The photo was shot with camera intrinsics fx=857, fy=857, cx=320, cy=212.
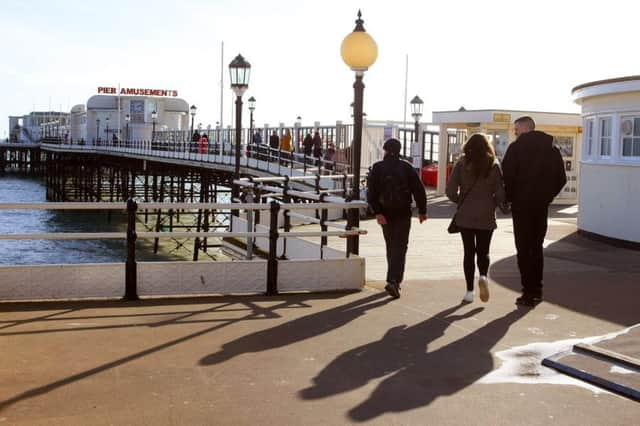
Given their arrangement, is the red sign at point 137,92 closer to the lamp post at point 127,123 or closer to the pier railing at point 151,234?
the lamp post at point 127,123

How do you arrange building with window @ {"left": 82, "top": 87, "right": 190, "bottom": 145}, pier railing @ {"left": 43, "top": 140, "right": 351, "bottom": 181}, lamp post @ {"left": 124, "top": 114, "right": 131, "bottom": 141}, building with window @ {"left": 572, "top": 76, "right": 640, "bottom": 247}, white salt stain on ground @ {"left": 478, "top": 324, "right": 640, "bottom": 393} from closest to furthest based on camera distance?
1. white salt stain on ground @ {"left": 478, "top": 324, "right": 640, "bottom": 393}
2. building with window @ {"left": 572, "top": 76, "right": 640, "bottom": 247}
3. pier railing @ {"left": 43, "top": 140, "right": 351, "bottom": 181}
4. lamp post @ {"left": 124, "top": 114, "right": 131, "bottom": 141}
5. building with window @ {"left": 82, "top": 87, "right": 190, "bottom": 145}

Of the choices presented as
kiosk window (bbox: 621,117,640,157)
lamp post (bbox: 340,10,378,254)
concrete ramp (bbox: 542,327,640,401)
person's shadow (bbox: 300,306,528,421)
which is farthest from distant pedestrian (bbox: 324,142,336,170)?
concrete ramp (bbox: 542,327,640,401)

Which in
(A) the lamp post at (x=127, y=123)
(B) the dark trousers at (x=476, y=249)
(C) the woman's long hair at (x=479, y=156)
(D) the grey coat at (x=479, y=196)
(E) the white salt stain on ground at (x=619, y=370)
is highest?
(A) the lamp post at (x=127, y=123)

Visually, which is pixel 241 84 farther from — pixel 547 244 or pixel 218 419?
pixel 218 419

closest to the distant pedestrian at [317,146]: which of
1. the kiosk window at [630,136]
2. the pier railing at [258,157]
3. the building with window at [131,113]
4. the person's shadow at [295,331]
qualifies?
the pier railing at [258,157]

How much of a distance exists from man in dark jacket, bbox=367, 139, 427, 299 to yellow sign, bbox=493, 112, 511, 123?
18.4 m

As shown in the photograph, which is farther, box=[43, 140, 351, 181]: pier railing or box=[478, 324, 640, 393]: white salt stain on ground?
box=[43, 140, 351, 181]: pier railing

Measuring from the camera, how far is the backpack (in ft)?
24.8

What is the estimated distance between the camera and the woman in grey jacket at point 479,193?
722 cm

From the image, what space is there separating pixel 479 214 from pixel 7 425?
4.39 metres

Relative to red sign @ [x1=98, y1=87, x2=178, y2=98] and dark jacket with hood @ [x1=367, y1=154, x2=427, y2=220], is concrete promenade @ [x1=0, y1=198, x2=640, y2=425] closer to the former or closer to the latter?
dark jacket with hood @ [x1=367, y1=154, x2=427, y2=220]

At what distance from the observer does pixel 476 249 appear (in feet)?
24.4

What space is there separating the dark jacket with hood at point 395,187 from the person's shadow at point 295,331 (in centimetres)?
82

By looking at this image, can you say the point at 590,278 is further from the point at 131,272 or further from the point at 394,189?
the point at 131,272
